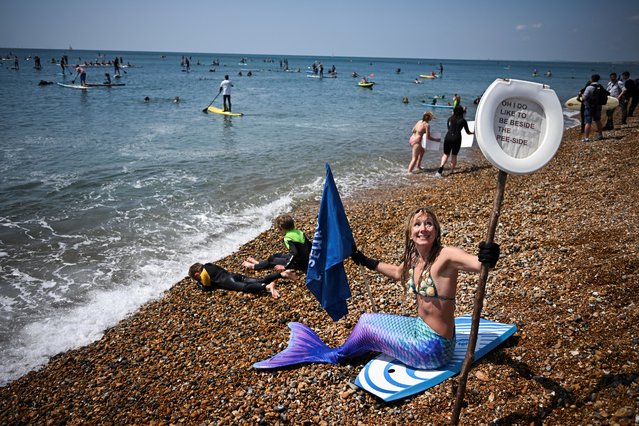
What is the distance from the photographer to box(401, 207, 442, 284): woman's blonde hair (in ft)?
12.4

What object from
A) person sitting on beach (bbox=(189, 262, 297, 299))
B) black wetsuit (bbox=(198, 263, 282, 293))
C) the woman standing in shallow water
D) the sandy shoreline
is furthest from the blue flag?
the woman standing in shallow water

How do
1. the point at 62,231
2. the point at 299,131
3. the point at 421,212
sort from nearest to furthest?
the point at 421,212, the point at 62,231, the point at 299,131

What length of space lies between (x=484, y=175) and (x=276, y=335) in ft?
34.0

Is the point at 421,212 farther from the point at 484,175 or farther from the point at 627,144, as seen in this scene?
the point at 627,144

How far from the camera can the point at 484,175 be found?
13477mm

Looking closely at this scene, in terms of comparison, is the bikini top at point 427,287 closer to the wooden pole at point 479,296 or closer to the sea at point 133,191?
the wooden pole at point 479,296

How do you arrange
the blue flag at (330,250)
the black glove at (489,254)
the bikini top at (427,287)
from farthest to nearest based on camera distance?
the blue flag at (330,250)
the bikini top at (427,287)
the black glove at (489,254)

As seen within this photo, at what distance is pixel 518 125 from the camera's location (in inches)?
117

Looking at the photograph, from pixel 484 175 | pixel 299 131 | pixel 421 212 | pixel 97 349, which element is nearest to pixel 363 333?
pixel 421 212

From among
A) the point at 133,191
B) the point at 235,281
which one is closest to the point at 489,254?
the point at 235,281

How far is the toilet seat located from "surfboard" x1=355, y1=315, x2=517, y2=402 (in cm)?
235

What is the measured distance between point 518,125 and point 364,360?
3298mm

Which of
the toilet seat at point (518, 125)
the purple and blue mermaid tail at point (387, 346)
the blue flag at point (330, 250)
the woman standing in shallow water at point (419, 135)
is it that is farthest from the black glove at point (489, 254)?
the woman standing in shallow water at point (419, 135)

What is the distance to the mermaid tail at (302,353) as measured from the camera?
4.95m
